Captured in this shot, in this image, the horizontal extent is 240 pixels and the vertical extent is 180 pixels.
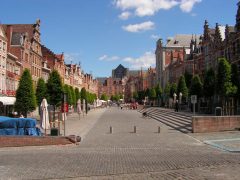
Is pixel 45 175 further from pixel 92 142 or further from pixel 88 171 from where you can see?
pixel 92 142

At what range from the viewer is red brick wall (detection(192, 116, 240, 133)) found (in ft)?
104

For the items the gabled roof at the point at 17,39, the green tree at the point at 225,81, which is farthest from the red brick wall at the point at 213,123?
the gabled roof at the point at 17,39

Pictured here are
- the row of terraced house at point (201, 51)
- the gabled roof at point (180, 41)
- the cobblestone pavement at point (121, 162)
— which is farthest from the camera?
the gabled roof at point (180, 41)

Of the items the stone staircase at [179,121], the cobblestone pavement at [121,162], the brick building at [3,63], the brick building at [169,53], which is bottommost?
the cobblestone pavement at [121,162]

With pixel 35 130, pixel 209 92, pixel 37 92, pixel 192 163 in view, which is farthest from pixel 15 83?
pixel 192 163

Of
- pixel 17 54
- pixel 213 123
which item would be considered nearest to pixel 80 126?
pixel 213 123

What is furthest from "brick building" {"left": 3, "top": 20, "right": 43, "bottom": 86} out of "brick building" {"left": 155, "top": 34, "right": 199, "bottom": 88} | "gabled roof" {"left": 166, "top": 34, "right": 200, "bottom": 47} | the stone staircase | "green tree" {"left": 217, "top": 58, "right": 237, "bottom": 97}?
"gabled roof" {"left": 166, "top": 34, "right": 200, "bottom": 47}

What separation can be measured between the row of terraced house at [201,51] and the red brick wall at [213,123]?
2589 centimetres

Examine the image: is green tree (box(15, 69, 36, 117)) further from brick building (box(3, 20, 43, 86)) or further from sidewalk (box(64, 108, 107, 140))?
brick building (box(3, 20, 43, 86))

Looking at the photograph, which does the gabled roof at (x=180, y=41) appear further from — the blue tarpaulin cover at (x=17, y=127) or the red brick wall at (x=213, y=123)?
the blue tarpaulin cover at (x=17, y=127)

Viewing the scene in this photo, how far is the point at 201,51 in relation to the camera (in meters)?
86.6

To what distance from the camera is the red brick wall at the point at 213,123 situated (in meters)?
31.8

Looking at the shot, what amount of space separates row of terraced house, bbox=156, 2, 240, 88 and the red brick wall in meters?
25.9

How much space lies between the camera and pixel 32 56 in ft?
235
